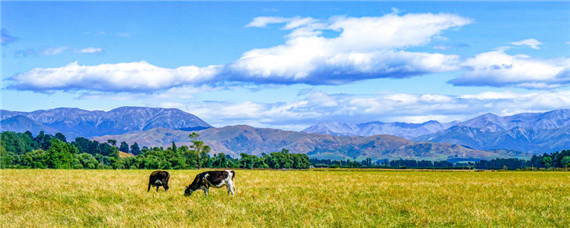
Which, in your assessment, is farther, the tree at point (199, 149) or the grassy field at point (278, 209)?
the tree at point (199, 149)

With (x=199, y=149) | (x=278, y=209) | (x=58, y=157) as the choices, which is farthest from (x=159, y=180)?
(x=199, y=149)

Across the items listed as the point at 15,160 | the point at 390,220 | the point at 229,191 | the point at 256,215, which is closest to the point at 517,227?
the point at 390,220

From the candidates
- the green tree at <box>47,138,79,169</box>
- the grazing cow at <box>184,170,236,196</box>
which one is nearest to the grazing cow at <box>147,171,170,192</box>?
the grazing cow at <box>184,170,236,196</box>

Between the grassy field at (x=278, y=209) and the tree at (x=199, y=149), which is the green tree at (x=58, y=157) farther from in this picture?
the grassy field at (x=278, y=209)

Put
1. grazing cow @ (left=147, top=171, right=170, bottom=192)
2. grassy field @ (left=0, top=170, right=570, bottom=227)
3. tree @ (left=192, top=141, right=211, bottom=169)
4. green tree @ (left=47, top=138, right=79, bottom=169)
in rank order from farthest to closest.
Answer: tree @ (left=192, top=141, right=211, bottom=169) < green tree @ (left=47, top=138, right=79, bottom=169) < grazing cow @ (left=147, top=171, right=170, bottom=192) < grassy field @ (left=0, top=170, right=570, bottom=227)

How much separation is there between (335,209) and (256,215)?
4.09 m

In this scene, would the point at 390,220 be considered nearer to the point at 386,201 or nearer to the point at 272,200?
the point at 386,201

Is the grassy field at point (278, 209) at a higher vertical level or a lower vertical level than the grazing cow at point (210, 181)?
lower

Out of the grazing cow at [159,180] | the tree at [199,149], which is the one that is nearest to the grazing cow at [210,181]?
the grazing cow at [159,180]

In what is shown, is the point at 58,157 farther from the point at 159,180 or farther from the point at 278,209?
the point at 278,209

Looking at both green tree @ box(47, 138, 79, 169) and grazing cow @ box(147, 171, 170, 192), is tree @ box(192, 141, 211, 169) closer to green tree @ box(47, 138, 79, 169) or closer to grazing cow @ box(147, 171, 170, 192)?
green tree @ box(47, 138, 79, 169)

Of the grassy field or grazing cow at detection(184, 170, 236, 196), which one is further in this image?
grazing cow at detection(184, 170, 236, 196)

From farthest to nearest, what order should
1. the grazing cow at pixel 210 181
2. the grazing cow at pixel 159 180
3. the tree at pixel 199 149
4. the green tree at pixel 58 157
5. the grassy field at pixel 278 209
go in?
the tree at pixel 199 149 < the green tree at pixel 58 157 < the grazing cow at pixel 159 180 < the grazing cow at pixel 210 181 < the grassy field at pixel 278 209

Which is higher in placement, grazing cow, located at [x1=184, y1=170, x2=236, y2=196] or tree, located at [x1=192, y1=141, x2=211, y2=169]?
tree, located at [x1=192, y1=141, x2=211, y2=169]
